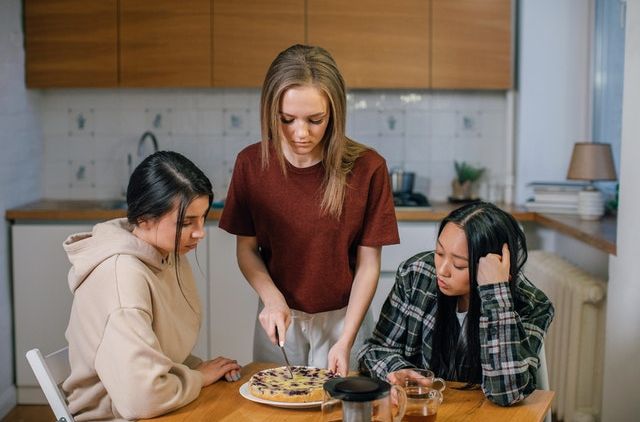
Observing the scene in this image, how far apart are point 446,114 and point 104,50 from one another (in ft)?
5.64

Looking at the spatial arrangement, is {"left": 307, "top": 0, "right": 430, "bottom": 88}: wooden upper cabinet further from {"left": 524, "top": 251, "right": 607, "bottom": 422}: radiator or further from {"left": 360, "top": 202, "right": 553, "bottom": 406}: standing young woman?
{"left": 360, "top": 202, "right": 553, "bottom": 406}: standing young woman

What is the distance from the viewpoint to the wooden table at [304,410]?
72.6 inches

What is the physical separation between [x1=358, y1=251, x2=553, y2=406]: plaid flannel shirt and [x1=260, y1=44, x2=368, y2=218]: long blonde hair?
27cm

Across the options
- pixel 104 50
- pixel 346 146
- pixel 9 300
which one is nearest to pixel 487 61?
pixel 104 50

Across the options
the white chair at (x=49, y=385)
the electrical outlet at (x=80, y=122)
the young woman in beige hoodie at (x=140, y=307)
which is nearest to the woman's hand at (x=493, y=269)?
the young woman in beige hoodie at (x=140, y=307)

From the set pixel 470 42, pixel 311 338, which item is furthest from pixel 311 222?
pixel 470 42

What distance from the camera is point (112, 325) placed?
184cm

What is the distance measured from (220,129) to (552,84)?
167 cm

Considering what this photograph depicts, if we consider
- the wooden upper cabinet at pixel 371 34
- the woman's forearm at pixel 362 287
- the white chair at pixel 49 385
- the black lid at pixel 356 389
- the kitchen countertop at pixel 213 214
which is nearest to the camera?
the black lid at pixel 356 389

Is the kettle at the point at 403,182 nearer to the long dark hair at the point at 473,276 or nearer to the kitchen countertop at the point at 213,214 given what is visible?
the kitchen countertop at the point at 213,214

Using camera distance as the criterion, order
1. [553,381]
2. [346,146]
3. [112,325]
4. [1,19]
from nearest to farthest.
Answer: [112,325]
[346,146]
[553,381]
[1,19]

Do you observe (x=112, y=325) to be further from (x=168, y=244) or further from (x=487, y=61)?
(x=487, y=61)

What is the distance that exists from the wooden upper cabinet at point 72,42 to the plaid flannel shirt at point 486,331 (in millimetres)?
2579

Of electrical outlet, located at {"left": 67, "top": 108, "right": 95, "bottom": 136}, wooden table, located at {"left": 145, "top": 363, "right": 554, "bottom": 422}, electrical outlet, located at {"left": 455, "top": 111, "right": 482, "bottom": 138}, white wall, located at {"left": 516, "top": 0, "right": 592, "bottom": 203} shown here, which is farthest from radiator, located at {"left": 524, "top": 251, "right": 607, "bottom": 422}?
electrical outlet, located at {"left": 67, "top": 108, "right": 95, "bottom": 136}
